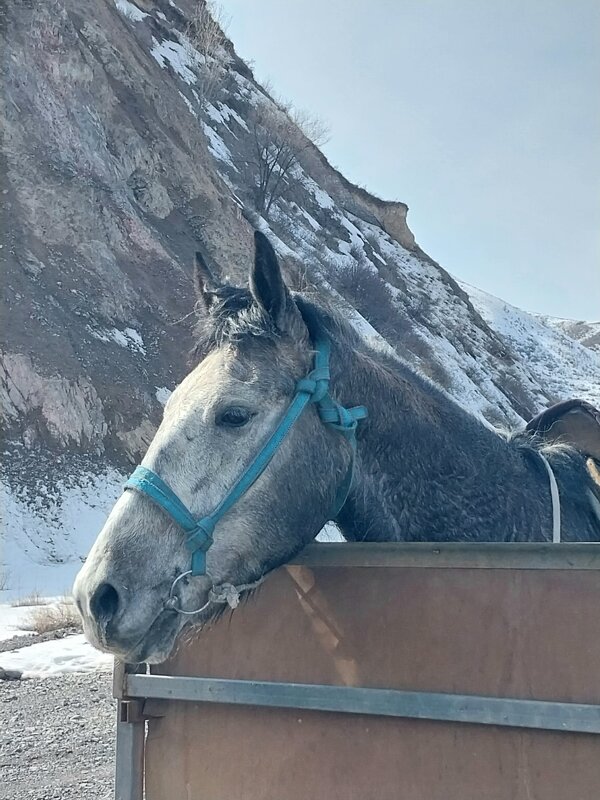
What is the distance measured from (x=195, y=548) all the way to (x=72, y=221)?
17.8 m

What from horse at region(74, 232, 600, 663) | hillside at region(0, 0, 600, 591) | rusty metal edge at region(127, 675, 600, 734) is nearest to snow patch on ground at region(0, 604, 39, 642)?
hillside at region(0, 0, 600, 591)

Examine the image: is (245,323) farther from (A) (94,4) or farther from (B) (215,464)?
(A) (94,4)

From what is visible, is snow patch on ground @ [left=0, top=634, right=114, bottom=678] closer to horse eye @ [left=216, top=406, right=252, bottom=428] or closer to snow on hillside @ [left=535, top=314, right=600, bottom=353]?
horse eye @ [left=216, top=406, right=252, bottom=428]

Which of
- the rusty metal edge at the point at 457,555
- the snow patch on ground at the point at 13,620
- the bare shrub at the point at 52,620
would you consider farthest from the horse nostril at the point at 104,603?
the snow patch on ground at the point at 13,620

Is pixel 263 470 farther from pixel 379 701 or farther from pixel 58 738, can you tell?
pixel 58 738

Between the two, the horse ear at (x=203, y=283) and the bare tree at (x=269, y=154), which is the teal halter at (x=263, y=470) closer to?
the horse ear at (x=203, y=283)

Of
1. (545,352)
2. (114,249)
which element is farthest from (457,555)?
(545,352)

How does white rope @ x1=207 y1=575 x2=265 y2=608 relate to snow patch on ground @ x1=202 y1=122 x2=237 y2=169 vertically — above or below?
below

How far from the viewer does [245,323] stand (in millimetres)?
2521

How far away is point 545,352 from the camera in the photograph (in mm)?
50969

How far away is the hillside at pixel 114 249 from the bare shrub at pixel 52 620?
9.77ft

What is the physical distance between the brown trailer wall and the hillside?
68.7 inches

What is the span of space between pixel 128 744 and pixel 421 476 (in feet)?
4.43

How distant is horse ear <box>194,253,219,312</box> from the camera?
2.87 metres
